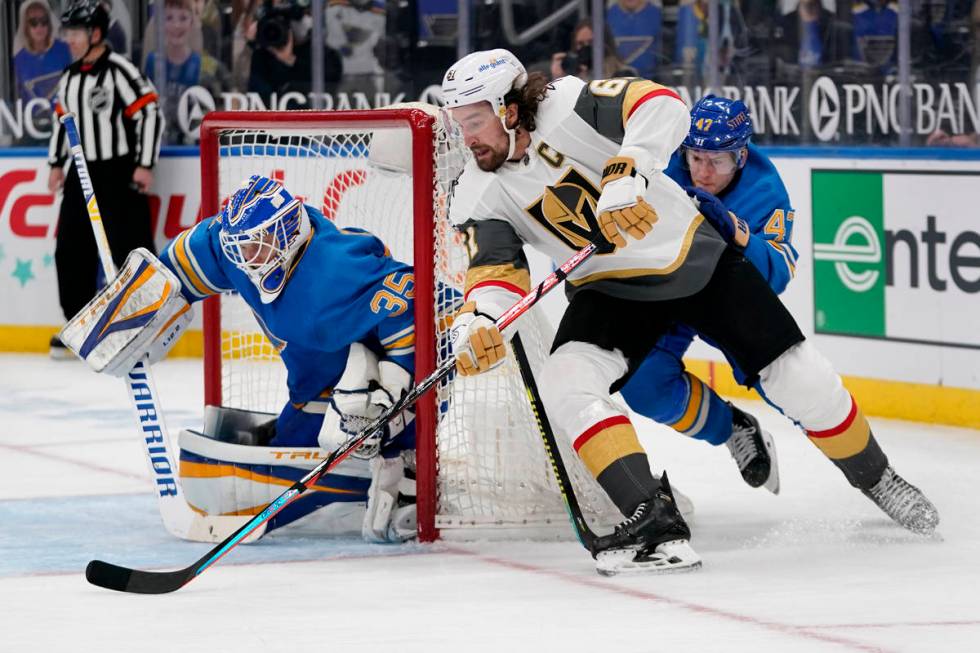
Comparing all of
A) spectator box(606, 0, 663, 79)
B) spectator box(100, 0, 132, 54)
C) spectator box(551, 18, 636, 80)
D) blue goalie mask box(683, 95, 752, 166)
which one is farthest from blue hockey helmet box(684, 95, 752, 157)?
spectator box(100, 0, 132, 54)

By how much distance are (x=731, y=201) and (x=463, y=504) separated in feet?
2.93

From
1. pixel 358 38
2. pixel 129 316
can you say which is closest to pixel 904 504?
pixel 129 316

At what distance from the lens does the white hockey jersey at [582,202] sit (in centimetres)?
348

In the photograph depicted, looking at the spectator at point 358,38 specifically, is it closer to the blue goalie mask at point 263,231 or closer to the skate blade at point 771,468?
the skate blade at point 771,468

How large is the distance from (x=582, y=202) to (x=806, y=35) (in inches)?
111

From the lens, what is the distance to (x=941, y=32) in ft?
18.4

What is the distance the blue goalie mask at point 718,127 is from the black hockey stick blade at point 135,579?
1.46m

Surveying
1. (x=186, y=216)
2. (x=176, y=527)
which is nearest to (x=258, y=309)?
(x=176, y=527)

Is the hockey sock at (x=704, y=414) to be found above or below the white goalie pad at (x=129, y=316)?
below

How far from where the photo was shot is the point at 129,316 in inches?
153

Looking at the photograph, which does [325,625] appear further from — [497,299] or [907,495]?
[907,495]

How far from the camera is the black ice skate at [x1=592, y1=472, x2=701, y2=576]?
3383 millimetres

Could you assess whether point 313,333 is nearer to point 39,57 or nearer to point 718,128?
point 718,128

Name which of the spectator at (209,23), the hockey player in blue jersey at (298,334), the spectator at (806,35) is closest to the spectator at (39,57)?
the spectator at (209,23)
